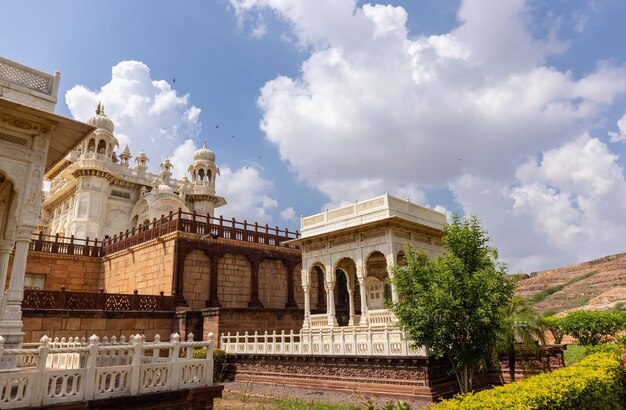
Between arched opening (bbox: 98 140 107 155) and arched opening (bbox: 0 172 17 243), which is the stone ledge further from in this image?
arched opening (bbox: 98 140 107 155)

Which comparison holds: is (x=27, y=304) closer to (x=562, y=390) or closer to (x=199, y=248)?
(x=199, y=248)

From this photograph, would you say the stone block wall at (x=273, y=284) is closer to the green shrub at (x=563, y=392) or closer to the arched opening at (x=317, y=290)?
the arched opening at (x=317, y=290)

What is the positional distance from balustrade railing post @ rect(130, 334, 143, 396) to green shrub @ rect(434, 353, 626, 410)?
5417 millimetres

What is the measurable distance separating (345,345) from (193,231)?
40.1ft

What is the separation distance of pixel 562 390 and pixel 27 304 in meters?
19.7

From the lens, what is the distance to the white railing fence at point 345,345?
14641mm

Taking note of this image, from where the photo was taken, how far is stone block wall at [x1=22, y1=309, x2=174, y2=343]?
17.9 metres

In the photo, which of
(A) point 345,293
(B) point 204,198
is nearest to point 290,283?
(A) point 345,293

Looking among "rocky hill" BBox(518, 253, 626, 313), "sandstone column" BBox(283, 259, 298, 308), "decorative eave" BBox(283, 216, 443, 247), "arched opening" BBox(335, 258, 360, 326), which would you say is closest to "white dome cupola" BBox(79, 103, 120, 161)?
"sandstone column" BBox(283, 259, 298, 308)

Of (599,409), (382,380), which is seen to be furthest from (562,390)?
(382,380)

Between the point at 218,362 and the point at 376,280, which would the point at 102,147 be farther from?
the point at 376,280

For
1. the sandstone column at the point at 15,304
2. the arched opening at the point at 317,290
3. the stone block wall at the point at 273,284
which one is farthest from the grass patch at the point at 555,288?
the sandstone column at the point at 15,304

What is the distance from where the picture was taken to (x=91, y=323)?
19.2 m

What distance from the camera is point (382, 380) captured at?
574 inches
